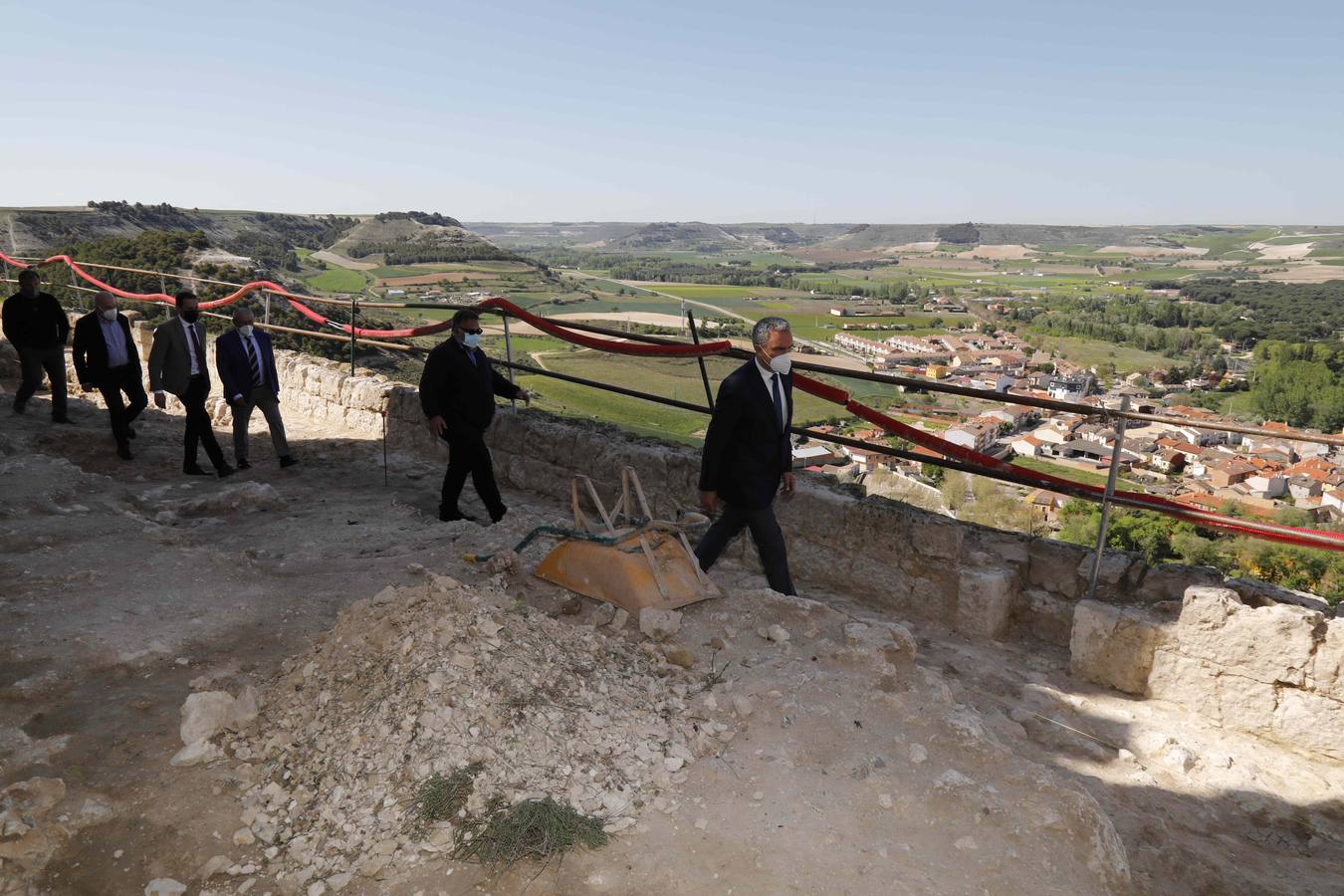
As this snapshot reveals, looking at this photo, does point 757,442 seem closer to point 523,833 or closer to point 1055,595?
point 1055,595

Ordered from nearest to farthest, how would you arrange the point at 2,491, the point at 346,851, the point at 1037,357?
the point at 346,851
the point at 2,491
the point at 1037,357

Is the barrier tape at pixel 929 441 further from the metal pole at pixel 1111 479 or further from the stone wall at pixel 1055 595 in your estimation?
the stone wall at pixel 1055 595

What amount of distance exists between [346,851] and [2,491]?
4867 millimetres

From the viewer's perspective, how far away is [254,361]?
7.15 m

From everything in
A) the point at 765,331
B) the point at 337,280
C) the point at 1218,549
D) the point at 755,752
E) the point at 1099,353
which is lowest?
the point at 1099,353

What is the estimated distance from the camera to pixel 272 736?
3.10 meters

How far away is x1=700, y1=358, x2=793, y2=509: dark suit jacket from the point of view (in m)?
4.36

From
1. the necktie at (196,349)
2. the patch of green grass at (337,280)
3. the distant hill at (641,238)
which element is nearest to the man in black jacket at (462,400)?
the necktie at (196,349)

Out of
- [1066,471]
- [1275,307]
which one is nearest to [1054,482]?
[1066,471]

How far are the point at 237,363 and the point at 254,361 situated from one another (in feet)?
0.47

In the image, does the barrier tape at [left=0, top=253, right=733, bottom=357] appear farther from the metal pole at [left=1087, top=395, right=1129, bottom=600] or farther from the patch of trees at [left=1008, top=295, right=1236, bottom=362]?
the patch of trees at [left=1008, top=295, right=1236, bottom=362]

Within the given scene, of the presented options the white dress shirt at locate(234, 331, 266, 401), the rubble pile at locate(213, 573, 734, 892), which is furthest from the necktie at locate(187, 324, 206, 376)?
the rubble pile at locate(213, 573, 734, 892)

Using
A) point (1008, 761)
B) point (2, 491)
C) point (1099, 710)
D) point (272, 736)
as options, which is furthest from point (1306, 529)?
point (2, 491)

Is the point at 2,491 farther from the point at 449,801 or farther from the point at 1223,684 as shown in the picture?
the point at 1223,684
